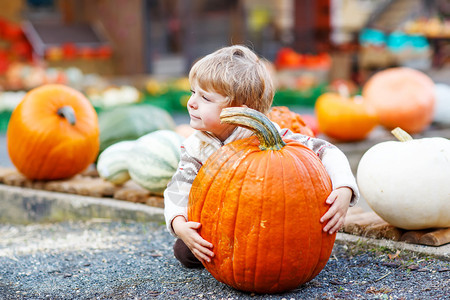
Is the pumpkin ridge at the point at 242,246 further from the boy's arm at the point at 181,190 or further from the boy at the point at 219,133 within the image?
the boy's arm at the point at 181,190

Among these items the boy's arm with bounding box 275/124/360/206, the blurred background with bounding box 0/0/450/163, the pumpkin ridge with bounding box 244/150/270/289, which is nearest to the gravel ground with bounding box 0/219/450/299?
the pumpkin ridge with bounding box 244/150/270/289

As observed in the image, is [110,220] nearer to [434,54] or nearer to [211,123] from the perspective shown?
[211,123]

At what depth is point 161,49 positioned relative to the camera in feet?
40.2

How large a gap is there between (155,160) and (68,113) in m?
0.77

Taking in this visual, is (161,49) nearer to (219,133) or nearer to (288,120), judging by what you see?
(288,120)

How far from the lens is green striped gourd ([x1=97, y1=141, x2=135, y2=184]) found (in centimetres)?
374

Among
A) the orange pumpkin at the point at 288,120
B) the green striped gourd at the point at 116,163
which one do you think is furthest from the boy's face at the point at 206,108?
the green striped gourd at the point at 116,163

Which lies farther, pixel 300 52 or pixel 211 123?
pixel 300 52

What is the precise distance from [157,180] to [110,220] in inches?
17.4

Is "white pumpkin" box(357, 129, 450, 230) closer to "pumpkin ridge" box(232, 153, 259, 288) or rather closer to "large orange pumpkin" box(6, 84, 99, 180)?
"pumpkin ridge" box(232, 153, 259, 288)

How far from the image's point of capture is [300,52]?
14539 mm

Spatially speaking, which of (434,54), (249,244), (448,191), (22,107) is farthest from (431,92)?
(434,54)

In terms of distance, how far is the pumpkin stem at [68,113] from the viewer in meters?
3.79

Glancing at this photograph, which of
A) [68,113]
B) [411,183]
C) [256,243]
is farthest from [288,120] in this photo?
[68,113]
